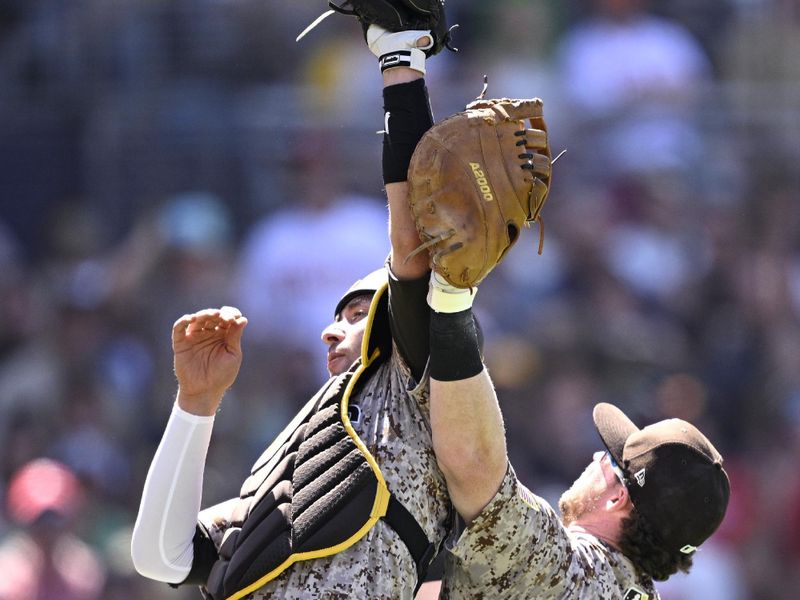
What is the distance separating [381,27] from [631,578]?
1.57m

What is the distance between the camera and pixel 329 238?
735cm

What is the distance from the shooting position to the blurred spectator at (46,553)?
21.2ft

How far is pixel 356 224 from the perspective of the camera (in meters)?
7.34

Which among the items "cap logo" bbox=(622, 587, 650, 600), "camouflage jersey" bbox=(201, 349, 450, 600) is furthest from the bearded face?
"camouflage jersey" bbox=(201, 349, 450, 600)

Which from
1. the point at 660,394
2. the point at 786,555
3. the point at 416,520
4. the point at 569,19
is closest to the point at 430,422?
the point at 416,520

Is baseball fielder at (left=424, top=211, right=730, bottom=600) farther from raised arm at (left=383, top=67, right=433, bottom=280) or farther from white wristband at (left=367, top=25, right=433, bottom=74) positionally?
white wristband at (left=367, top=25, right=433, bottom=74)

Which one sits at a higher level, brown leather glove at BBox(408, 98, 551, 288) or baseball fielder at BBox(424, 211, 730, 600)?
brown leather glove at BBox(408, 98, 551, 288)

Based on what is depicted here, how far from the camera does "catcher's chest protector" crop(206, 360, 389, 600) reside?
318 cm

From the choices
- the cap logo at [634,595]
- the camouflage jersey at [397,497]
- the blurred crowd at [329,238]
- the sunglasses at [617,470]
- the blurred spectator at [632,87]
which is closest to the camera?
the camouflage jersey at [397,497]

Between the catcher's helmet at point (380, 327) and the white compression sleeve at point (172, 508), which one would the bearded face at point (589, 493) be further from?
the white compression sleeve at point (172, 508)

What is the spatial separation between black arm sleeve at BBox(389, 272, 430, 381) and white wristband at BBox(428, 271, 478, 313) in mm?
67

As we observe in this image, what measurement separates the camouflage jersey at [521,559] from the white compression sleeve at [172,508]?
2.09 feet

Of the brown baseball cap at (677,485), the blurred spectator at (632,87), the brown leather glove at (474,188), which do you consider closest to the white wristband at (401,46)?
the brown leather glove at (474,188)

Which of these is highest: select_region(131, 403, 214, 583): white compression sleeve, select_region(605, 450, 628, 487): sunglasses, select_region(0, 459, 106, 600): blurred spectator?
select_region(131, 403, 214, 583): white compression sleeve
